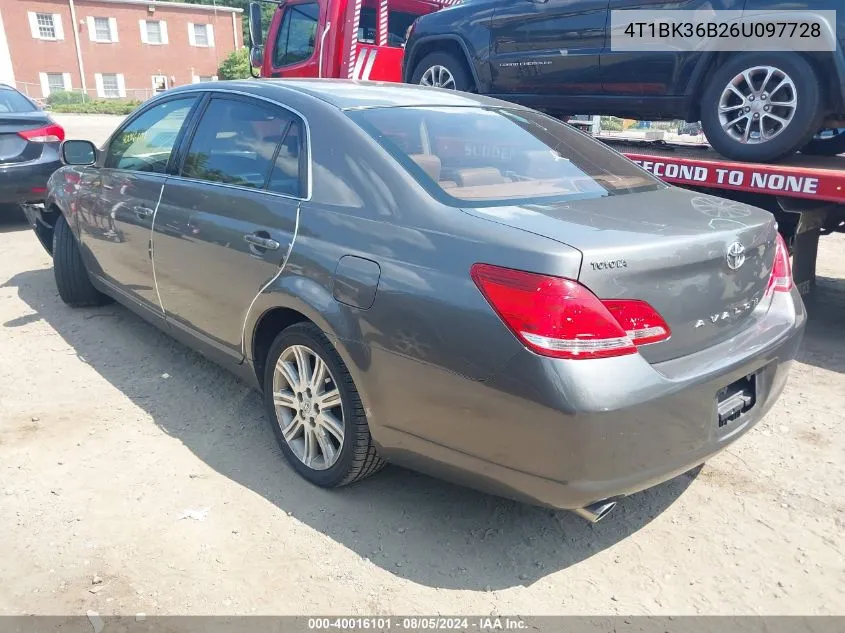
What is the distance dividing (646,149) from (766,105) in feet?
3.83

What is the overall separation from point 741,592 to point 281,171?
242 centimetres

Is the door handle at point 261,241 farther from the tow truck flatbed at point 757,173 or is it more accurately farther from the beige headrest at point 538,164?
the tow truck flatbed at point 757,173

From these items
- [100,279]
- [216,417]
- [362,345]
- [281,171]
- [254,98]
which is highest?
[254,98]

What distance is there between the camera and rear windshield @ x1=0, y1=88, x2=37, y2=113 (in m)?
7.67

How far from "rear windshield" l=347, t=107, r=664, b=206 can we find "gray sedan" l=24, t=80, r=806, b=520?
1 centimetres

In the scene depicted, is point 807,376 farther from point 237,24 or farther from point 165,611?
point 237,24

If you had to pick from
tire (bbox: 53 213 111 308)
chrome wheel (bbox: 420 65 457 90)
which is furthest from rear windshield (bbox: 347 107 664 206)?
chrome wheel (bbox: 420 65 457 90)

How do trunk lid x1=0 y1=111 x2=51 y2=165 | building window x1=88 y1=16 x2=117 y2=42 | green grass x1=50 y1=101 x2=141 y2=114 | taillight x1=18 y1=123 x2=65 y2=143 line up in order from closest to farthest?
1. trunk lid x1=0 y1=111 x2=51 y2=165
2. taillight x1=18 y1=123 x2=65 y2=143
3. green grass x1=50 y1=101 x2=141 y2=114
4. building window x1=88 y1=16 x2=117 y2=42

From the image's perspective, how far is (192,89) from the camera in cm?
383

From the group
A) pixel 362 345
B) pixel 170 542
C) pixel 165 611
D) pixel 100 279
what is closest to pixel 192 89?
pixel 100 279

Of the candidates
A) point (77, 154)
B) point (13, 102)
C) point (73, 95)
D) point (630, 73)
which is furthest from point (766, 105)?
point (73, 95)

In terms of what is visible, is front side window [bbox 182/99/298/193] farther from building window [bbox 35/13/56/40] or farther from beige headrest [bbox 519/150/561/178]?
building window [bbox 35/13/56/40]

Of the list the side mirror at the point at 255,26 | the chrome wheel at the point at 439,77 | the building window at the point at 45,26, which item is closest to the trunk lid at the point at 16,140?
the side mirror at the point at 255,26

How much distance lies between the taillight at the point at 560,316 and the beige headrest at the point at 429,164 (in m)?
0.65
